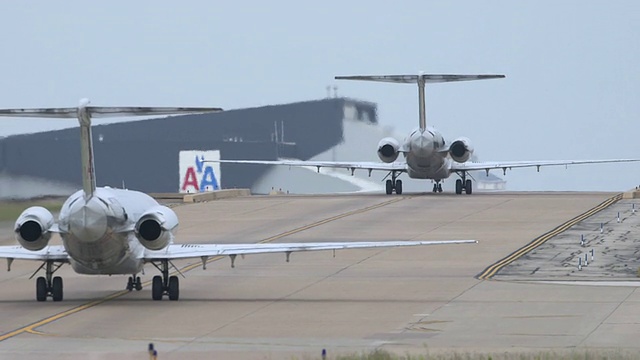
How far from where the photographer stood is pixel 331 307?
124ft

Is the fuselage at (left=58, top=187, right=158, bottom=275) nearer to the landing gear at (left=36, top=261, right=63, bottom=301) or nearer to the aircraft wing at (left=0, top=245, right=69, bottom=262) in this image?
the aircraft wing at (left=0, top=245, right=69, bottom=262)

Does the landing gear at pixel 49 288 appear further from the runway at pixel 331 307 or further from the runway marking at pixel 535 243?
the runway marking at pixel 535 243

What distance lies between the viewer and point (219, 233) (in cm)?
6131

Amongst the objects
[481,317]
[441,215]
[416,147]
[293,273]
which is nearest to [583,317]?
[481,317]

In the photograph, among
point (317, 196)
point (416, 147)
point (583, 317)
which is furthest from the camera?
point (317, 196)

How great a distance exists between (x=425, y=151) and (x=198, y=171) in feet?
44.9

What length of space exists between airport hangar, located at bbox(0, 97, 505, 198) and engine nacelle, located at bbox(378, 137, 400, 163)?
3.83ft

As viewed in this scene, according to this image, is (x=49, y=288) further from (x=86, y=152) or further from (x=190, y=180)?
(x=190, y=180)

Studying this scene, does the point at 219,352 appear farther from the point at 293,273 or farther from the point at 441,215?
the point at 441,215

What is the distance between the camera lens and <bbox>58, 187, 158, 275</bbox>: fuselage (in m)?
35.7

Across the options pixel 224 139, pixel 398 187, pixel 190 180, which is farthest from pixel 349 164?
pixel 190 180

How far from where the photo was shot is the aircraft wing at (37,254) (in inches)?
1505

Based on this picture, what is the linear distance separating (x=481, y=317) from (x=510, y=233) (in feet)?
75.4

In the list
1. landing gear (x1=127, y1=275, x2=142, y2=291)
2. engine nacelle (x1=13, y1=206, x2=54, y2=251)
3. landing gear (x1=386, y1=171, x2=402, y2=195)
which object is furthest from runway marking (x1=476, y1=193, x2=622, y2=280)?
engine nacelle (x1=13, y1=206, x2=54, y2=251)
